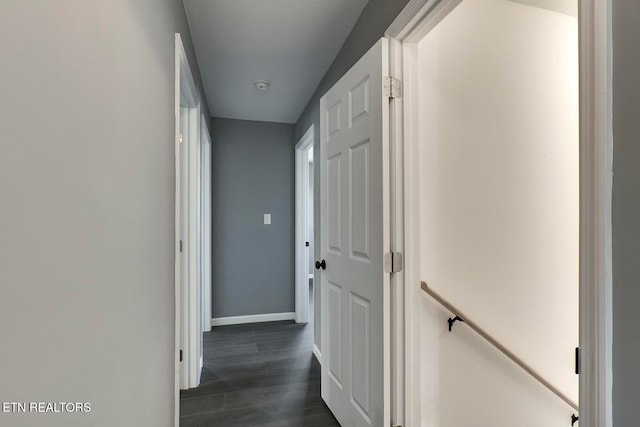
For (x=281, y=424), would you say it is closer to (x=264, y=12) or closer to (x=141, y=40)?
(x=141, y=40)

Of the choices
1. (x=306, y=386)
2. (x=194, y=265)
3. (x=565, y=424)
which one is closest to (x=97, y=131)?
(x=194, y=265)

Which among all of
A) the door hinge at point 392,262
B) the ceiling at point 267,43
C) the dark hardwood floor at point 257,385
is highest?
the ceiling at point 267,43

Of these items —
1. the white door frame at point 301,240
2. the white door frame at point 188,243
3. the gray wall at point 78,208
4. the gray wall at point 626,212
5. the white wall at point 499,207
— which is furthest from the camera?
the white door frame at point 301,240

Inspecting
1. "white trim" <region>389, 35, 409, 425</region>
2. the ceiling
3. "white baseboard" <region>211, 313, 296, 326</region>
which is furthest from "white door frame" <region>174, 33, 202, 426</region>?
"white trim" <region>389, 35, 409, 425</region>

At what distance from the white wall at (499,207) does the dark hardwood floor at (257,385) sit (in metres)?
0.90

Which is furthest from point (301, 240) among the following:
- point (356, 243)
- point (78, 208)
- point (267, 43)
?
point (78, 208)

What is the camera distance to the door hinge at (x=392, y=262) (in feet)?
4.64

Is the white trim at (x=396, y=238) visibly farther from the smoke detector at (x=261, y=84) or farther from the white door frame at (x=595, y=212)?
the smoke detector at (x=261, y=84)

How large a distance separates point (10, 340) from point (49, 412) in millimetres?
176

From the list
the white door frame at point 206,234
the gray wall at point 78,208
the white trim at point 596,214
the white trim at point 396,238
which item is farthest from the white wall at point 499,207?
the white door frame at point 206,234

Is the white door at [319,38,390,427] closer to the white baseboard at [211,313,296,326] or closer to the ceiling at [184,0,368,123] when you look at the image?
the ceiling at [184,0,368,123]

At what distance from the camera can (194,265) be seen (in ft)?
7.39

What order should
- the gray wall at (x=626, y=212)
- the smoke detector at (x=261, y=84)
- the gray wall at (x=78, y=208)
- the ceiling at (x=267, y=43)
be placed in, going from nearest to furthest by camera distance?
the gray wall at (x=78, y=208) < the gray wall at (x=626, y=212) < the ceiling at (x=267, y=43) < the smoke detector at (x=261, y=84)

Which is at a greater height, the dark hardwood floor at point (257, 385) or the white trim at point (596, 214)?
the white trim at point (596, 214)
